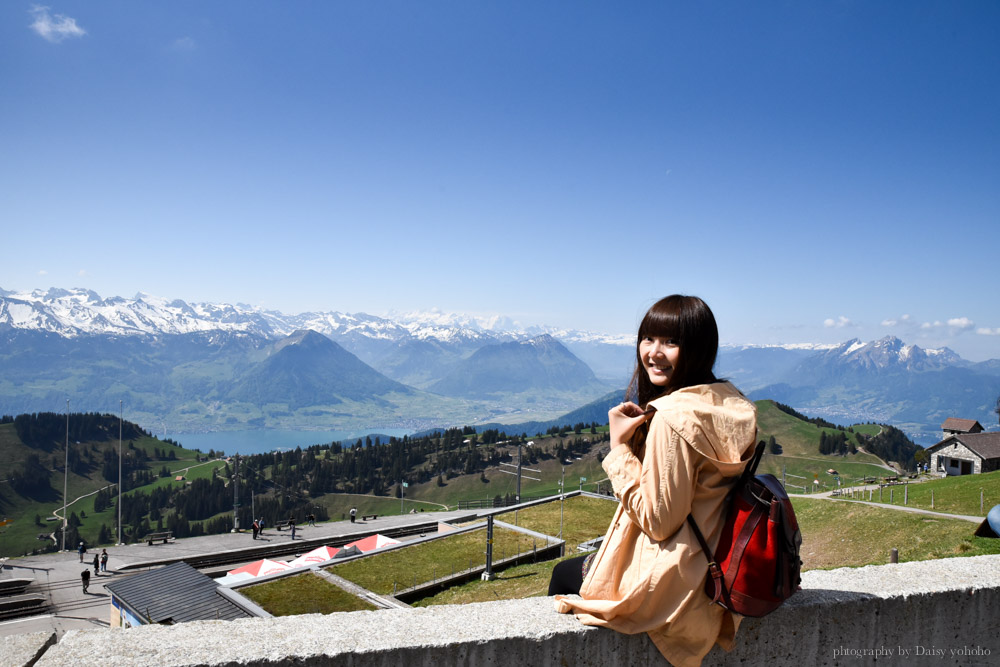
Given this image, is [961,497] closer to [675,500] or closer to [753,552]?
[753,552]

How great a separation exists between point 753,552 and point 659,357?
3.36 feet

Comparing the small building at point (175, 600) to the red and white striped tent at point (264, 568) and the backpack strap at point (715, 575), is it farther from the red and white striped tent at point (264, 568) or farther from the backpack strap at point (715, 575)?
the backpack strap at point (715, 575)

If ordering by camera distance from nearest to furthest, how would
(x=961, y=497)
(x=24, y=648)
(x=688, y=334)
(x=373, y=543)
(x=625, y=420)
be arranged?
(x=24, y=648), (x=625, y=420), (x=688, y=334), (x=961, y=497), (x=373, y=543)

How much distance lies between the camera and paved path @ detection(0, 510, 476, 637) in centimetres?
3331

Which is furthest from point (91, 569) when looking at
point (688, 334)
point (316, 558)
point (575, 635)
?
point (688, 334)

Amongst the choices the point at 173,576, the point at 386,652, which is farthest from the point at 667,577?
the point at 173,576

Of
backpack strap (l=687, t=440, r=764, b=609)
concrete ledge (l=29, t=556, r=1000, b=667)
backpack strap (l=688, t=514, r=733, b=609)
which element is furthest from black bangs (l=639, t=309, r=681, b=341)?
concrete ledge (l=29, t=556, r=1000, b=667)

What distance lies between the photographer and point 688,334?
317 cm

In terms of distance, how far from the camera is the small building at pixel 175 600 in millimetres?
23125

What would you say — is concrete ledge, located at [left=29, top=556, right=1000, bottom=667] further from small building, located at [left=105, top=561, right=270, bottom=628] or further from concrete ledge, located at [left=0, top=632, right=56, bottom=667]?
small building, located at [left=105, top=561, right=270, bottom=628]

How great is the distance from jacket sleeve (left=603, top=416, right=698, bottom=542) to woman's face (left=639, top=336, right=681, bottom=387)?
17.8 inches

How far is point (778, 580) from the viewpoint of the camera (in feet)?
9.29

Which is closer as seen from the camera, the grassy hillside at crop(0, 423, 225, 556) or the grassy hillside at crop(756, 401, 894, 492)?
the grassy hillside at crop(756, 401, 894, 492)

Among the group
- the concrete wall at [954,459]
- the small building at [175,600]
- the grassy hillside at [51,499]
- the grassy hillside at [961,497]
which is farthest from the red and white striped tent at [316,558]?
the grassy hillside at [51,499]
